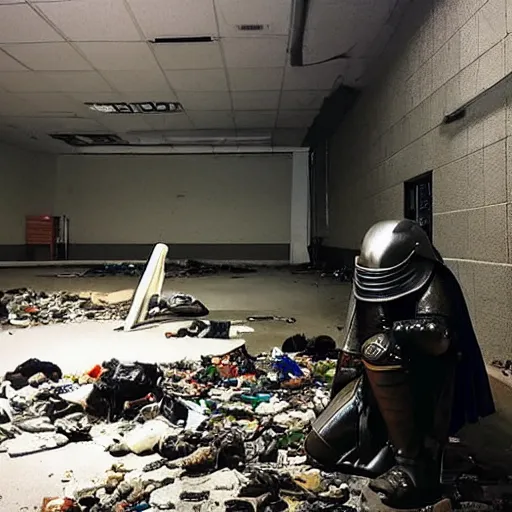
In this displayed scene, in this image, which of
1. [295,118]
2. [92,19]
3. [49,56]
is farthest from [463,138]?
[295,118]

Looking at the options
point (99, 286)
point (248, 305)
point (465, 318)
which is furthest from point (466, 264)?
point (99, 286)

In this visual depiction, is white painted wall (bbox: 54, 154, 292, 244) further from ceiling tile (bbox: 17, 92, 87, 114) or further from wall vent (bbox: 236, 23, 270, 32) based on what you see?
wall vent (bbox: 236, 23, 270, 32)

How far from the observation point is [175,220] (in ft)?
41.7

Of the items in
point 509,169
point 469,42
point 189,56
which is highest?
point 189,56

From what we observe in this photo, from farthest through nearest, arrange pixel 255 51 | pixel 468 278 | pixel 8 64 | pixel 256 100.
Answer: pixel 256 100 → pixel 8 64 → pixel 255 51 → pixel 468 278

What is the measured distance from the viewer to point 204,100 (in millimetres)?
7746

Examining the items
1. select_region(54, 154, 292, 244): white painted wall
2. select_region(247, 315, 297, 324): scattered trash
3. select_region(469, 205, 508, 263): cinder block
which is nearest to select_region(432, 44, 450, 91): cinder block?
select_region(469, 205, 508, 263): cinder block

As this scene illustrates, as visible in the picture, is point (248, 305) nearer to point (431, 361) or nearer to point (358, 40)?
point (358, 40)

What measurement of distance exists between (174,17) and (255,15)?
0.77 metres

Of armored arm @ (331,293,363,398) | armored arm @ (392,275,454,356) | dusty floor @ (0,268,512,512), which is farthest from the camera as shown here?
dusty floor @ (0,268,512,512)

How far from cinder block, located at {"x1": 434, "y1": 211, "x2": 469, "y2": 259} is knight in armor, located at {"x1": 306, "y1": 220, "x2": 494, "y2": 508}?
6.21 feet

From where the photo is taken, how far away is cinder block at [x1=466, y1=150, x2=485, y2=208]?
9.02 feet

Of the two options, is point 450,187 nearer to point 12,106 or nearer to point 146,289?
point 146,289

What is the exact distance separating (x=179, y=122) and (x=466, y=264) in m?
7.35
